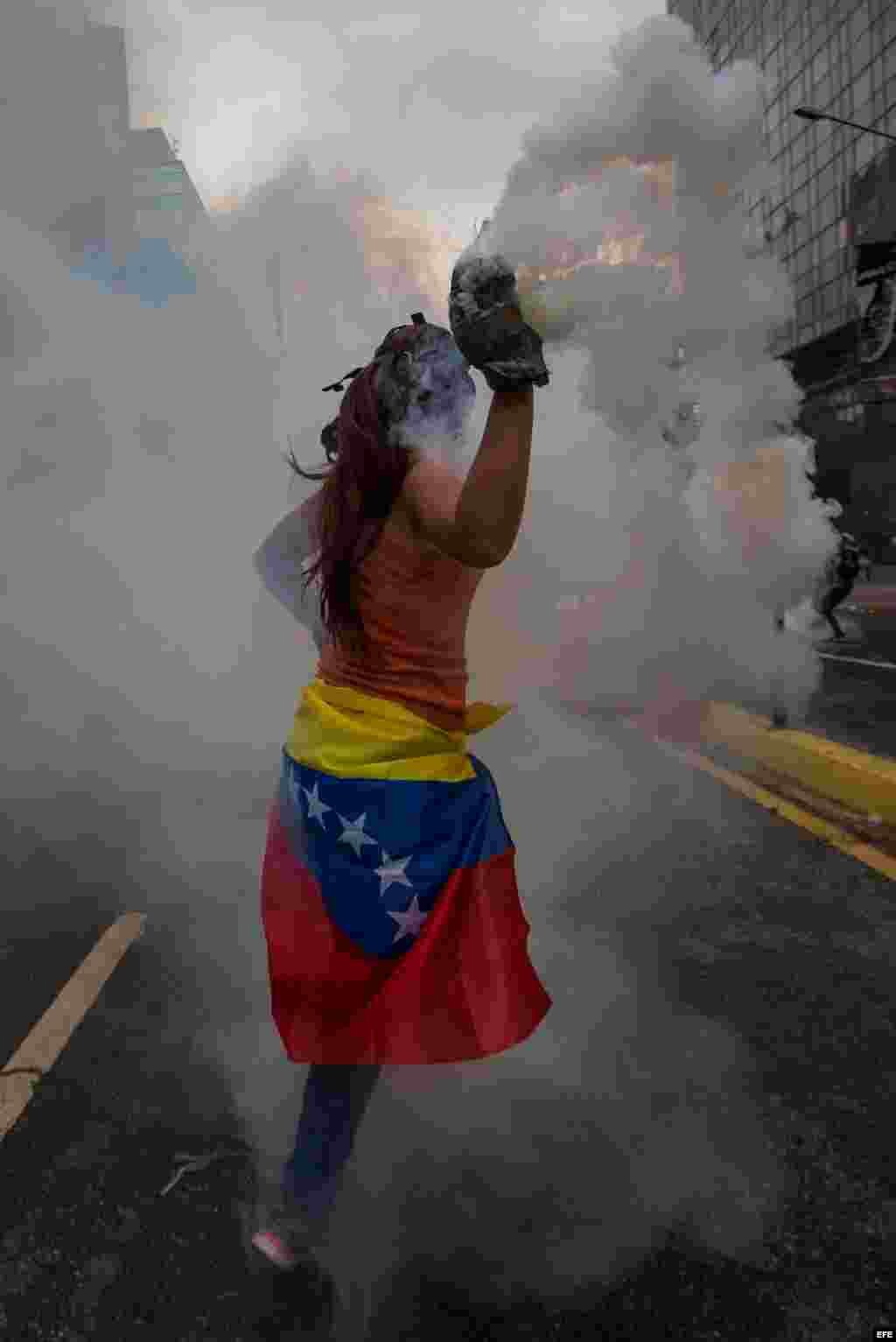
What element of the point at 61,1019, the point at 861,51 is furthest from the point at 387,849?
the point at 861,51

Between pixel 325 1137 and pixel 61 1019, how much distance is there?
54.2 inches

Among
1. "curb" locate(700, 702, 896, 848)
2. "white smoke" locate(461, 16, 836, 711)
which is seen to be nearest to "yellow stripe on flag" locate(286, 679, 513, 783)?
"curb" locate(700, 702, 896, 848)

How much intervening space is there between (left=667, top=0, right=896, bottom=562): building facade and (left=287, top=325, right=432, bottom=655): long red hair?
87.8 ft

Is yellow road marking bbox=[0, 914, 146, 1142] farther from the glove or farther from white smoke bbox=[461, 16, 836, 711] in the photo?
white smoke bbox=[461, 16, 836, 711]

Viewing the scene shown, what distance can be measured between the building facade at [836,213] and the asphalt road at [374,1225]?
1007 inches

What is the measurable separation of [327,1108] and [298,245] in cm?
775

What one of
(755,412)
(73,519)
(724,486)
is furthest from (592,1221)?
(755,412)

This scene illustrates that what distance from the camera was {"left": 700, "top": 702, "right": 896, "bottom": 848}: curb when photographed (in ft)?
15.9

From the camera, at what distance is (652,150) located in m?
13.3

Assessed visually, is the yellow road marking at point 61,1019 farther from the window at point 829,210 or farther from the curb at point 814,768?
the window at point 829,210

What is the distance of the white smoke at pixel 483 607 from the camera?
2.19 m

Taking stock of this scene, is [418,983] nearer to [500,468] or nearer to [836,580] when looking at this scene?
[500,468]

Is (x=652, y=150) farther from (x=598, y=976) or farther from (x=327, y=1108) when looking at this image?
(x=327, y=1108)

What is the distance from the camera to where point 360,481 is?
164 cm
